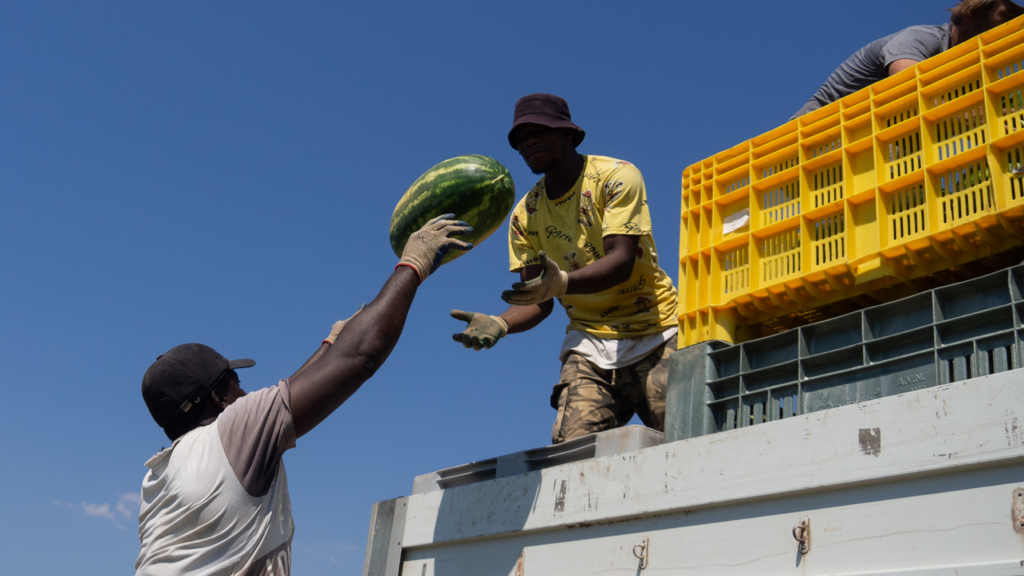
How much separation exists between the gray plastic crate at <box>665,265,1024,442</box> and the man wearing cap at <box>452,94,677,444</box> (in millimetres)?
852

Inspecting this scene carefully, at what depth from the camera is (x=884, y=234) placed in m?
2.98

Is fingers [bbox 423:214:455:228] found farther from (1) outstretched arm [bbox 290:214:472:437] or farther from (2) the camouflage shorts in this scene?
(2) the camouflage shorts

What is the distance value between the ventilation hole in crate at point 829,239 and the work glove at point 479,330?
1.40 meters

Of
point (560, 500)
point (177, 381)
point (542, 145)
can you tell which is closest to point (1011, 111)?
point (560, 500)

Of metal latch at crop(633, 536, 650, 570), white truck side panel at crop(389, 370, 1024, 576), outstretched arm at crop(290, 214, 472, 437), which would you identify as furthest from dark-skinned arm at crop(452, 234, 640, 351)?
metal latch at crop(633, 536, 650, 570)

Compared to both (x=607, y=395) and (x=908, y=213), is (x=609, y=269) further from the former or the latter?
(x=908, y=213)

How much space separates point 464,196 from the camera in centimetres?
398

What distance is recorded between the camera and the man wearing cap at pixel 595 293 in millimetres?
4105

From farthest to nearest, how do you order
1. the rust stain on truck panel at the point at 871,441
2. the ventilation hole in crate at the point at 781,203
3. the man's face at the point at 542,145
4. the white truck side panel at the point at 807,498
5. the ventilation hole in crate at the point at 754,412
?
the man's face at the point at 542,145 → the ventilation hole in crate at the point at 781,203 → the ventilation hole in crate at the point at 754,412 → the rust stain on truck panel at the point at 871,441 → the white truck side panel at the point at 807,498

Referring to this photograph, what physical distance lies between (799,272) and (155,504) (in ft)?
7.57

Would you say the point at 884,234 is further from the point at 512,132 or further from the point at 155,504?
the point at 155,504

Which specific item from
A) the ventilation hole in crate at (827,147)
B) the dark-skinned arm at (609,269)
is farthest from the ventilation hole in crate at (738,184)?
the dark-skinned arm at (609,269)

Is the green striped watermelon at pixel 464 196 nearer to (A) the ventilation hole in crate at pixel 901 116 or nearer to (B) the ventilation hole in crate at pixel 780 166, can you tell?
(B) the ventilation hole in crate at pixel 780 166

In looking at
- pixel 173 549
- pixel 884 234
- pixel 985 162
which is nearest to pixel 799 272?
pixel 884 234
